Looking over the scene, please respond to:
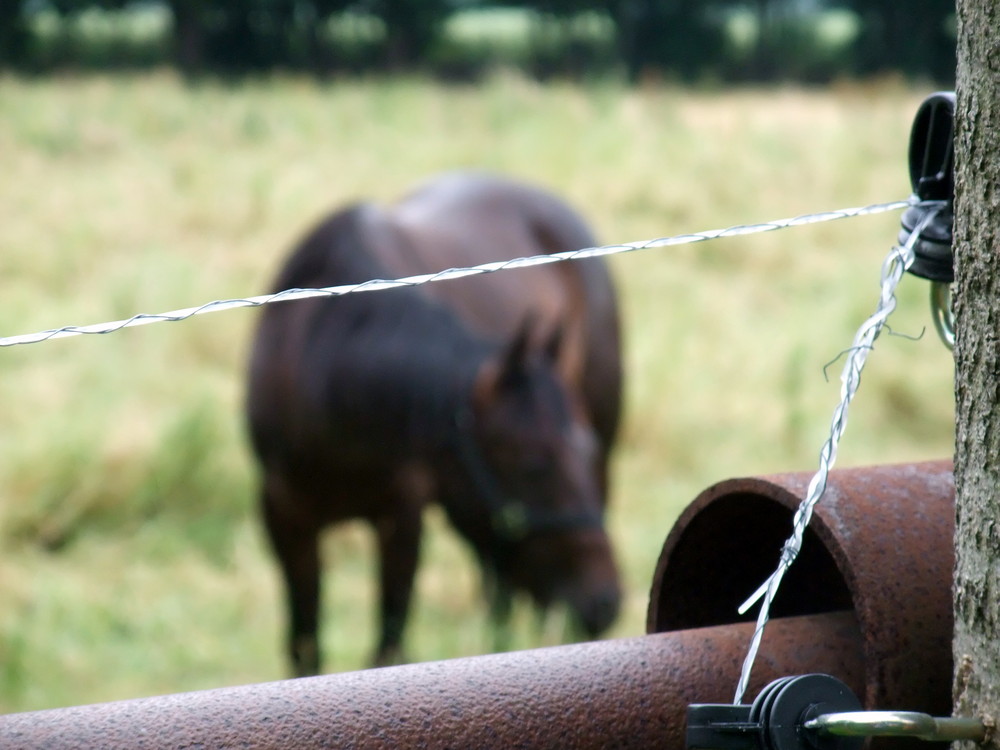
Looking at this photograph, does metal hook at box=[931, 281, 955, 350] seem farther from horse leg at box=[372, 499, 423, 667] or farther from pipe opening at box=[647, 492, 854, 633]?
horse leg at box=[372, 499, 423, 667]

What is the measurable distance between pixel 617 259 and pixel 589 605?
4748mm

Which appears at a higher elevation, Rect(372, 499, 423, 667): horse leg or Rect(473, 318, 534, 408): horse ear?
Rect(473, 318, 534, 408): horse ear

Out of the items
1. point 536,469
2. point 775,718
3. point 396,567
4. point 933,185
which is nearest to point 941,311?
point 933,185

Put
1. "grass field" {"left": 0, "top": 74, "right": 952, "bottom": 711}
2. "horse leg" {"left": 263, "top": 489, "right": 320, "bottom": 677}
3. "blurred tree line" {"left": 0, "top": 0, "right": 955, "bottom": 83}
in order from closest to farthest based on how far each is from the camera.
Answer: "horse leg" {"left": 263, "top": 489, "right": 320, "bottom": 677}
"grass field" {"left": 0, "top": 74, "right": 952, "bottom": 711}
"blurred tree line" {"left": 0, "top": 0, "right": 955, "bottom": 83}

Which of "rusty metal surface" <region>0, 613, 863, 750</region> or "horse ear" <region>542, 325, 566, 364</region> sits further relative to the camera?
"horse ear" <region>542, 325, 566, 364</region>

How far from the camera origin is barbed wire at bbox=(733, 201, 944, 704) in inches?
26.4

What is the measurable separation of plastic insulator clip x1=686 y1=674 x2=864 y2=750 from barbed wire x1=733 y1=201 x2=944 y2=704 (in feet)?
0.05

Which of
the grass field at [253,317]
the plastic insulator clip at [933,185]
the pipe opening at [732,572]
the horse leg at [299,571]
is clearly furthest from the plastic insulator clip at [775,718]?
the horse leg at [299,571]

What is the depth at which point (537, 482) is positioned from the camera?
317cm

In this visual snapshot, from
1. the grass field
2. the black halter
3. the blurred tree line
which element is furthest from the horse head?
the blurred tree line

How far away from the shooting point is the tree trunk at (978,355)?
60 cm

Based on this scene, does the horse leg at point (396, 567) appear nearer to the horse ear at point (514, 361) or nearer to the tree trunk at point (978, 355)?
the horse ear at point (514, 361)

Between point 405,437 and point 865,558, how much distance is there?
2579 mm

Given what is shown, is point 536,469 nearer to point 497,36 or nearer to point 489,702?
point 489,702
